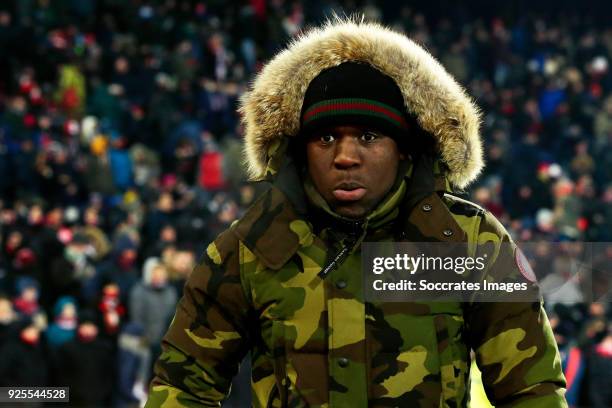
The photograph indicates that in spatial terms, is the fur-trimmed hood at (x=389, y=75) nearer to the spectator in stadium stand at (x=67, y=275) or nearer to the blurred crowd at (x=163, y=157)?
the blurred crowd at (x=163, y=157)

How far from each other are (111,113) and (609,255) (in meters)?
12.6

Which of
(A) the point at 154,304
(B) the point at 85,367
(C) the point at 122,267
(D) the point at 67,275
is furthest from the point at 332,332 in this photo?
(C) the point at 122,267

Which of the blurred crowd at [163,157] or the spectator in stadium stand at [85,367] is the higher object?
the blurred crowd at [163,157]

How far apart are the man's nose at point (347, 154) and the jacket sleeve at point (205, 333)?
29 cm

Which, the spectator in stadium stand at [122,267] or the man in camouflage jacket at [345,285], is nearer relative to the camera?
the man in camouflage jacket at [345,285]

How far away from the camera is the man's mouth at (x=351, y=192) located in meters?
2.84

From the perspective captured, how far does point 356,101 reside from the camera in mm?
2879

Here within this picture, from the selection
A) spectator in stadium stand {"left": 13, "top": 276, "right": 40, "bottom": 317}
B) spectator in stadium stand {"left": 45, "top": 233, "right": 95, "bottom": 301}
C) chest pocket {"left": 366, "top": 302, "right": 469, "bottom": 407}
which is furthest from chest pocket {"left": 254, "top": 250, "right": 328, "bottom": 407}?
spectator in stadium stand {"left": 45, "top": 233, "right": 95, "bottom": 301}

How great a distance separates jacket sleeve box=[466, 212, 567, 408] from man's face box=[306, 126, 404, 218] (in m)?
0.24

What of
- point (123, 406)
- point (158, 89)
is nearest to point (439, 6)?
point (158, 89)

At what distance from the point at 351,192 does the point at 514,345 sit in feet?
1.53

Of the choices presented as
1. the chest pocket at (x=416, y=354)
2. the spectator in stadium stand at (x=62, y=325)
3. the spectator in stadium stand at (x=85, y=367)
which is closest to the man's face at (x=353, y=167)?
the chest pocket at (x=416, y=354)

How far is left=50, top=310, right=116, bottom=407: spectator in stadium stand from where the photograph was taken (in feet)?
31.2

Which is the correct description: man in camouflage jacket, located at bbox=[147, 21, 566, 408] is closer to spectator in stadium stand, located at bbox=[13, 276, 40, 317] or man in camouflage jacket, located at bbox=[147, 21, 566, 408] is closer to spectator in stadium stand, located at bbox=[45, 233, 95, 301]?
spectator in stadium stand, located at bbox=[13, 276, 40, 317]
